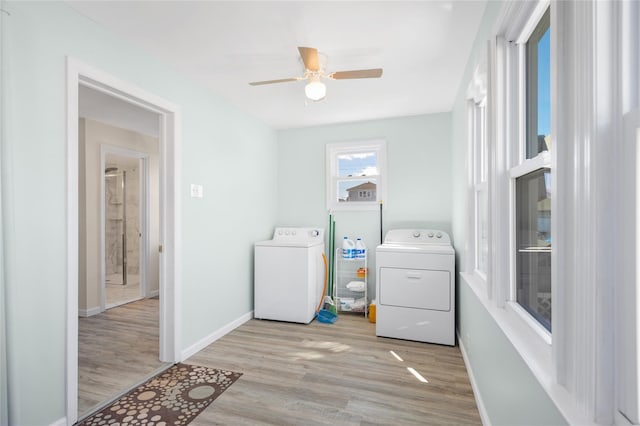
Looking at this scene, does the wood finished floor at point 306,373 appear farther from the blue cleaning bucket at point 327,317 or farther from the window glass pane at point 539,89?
the window glass pane at point 539,89

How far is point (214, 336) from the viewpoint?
2.95 metres

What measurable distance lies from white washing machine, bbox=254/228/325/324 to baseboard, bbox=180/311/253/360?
0.58ft

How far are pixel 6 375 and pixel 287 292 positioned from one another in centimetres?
225

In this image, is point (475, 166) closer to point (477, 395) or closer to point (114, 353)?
point (477, 395)

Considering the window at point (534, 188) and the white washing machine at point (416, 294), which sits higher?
the window at point (534, 188)

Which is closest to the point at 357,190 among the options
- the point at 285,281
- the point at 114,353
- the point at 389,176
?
the point at 389,176

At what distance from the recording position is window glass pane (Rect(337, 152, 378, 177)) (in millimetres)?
3969

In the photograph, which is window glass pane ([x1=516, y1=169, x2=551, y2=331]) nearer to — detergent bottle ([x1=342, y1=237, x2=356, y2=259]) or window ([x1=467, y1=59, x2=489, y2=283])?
window ([x1=467, y1=59, x2=489, y2=283])

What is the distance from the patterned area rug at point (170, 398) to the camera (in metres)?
1.82

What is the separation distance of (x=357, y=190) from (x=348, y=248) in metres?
0.75

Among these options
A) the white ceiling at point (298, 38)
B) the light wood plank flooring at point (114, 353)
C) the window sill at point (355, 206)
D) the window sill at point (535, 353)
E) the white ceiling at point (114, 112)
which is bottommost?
the light wood plank flooring at point (114, 353)

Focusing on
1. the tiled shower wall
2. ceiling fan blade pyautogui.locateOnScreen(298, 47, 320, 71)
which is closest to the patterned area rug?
ceiling fan blade pyautogui.locateOnScreen(298, 47, 320, 71)

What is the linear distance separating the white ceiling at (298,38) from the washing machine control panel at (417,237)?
145 cm

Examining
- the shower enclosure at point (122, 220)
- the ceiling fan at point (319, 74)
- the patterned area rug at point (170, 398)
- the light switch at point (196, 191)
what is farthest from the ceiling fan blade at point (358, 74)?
the shower enclosure at point (122, 220)
